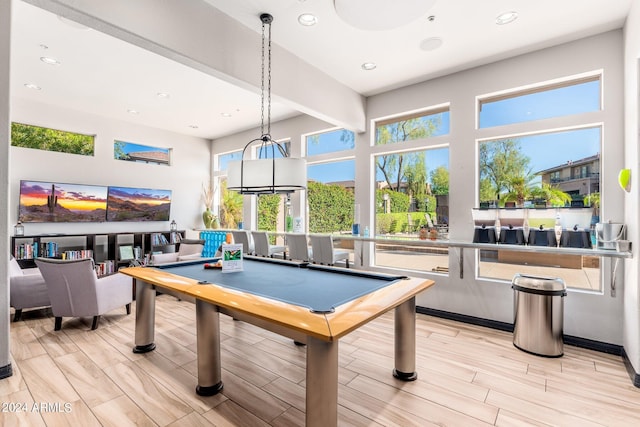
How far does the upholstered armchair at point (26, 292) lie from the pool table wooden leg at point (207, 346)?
9.41ft

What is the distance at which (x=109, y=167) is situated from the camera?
6086 mm

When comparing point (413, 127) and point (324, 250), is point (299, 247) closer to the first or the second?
point (324, 250)

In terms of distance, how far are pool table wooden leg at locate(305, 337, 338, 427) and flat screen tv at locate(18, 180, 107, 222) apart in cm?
588

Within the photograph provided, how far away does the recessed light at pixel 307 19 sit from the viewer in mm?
2964

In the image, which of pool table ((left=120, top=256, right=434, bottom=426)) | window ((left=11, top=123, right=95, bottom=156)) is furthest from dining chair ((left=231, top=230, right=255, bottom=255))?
window ((left=11, top=123, right=95, bottom=156))

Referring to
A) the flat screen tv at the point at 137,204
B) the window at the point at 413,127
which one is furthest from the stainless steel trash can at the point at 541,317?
the flat screen tv at the point at 137,204

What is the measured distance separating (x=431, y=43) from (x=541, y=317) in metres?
3.05

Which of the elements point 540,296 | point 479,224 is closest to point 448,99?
point 479,224

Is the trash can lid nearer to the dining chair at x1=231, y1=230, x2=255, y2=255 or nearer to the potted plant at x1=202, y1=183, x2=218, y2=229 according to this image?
the dining chair at x1=231, y1=230, x2=255, y2=255

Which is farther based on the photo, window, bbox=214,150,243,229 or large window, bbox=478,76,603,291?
window, bbox=214,150,243,229

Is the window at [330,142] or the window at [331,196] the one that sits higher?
the window at [330,142]

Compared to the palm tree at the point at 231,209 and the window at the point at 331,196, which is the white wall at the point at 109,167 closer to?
the palm tree at the point at 231,209

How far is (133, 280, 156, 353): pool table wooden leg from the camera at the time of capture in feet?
9.78

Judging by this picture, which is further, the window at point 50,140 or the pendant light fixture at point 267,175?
the window at point 50,140
